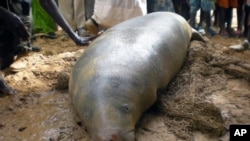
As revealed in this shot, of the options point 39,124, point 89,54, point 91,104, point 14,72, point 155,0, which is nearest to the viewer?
point 91,104

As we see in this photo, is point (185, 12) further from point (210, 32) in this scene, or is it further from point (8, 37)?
point (8, 37)

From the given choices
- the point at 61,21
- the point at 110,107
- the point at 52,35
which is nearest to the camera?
the point at 110,107

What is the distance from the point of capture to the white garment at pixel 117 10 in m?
4.62

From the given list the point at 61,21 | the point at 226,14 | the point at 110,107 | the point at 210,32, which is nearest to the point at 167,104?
the point at 110,107

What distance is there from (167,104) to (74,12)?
365cm

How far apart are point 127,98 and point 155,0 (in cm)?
335

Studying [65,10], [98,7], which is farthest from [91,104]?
[65,10]

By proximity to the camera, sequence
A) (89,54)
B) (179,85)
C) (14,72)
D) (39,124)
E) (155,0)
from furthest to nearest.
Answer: (155,0)
(14,72)
(179,85)
(89,54)
(39,124)

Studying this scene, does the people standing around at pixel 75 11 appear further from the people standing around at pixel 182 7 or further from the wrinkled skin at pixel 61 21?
the wrinkled skin at pixel 61 21

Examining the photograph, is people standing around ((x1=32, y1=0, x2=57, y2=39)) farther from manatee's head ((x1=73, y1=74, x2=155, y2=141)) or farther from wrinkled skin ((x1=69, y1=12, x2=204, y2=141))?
manatee's head ((x1=73, y1=74, x2=155, y2=141))

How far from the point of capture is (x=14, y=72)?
3.99 meters

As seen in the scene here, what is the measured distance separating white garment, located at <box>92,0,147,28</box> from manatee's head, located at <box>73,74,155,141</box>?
2.19 meters

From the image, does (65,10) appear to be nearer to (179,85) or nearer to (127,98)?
(179,85)

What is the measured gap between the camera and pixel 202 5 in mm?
5844
